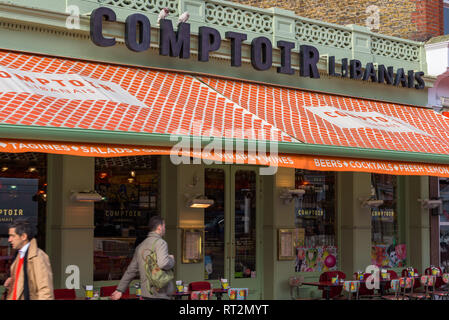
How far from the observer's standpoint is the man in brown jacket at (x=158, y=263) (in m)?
8.42

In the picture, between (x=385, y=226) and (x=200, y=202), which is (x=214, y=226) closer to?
(x=200, y=202)

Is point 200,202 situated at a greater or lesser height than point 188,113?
lesser

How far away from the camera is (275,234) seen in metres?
14.3

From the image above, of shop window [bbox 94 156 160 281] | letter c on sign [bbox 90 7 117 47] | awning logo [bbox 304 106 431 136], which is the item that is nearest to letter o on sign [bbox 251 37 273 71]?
awning logo [bbox 304 106 431 136]

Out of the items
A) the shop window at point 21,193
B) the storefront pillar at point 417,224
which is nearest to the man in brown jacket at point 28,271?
the shop window at point 21,193

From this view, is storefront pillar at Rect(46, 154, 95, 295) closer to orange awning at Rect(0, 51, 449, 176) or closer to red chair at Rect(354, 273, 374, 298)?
orange awning at Rect(0, 51, 449, 176)

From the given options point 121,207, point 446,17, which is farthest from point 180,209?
point 446,17

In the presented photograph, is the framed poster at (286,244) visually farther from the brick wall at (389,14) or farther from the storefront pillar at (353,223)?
the brick wall at (389,14)

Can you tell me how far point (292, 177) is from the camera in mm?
14641

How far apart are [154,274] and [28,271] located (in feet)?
5.62

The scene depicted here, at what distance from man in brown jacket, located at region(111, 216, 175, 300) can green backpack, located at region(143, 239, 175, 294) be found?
4 centimetres

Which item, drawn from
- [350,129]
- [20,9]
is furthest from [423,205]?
[20,9]

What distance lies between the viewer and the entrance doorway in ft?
45.4

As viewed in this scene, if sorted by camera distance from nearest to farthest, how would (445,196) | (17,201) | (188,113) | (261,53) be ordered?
(188,113) < (17,201) < (261,53) < (445,196)
